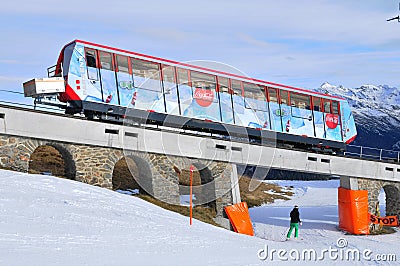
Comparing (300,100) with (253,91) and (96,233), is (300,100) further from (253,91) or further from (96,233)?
(96,233)

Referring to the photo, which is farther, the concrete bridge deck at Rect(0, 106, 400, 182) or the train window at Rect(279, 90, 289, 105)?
the train window at Rect(279, 90, 289, 105)

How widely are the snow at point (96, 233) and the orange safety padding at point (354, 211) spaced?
227 inches

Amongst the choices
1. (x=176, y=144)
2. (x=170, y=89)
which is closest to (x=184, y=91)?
(x=170, y=89)

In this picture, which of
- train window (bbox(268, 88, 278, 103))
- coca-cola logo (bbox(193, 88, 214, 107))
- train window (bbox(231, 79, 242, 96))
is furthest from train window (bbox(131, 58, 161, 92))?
train window (bbox(268, 88, 278, 103))

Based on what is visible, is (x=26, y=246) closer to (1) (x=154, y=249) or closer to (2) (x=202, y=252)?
(1) (x=154, y=249)

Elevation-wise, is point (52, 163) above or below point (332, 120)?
below

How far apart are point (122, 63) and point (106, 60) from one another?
669 mm

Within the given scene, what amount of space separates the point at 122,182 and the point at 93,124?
7205 mm

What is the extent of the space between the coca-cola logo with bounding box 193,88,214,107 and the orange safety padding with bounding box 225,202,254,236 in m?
4.49

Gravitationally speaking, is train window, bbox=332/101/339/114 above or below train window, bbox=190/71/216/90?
below

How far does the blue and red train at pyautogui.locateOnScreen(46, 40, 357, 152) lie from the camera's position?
18.9 m

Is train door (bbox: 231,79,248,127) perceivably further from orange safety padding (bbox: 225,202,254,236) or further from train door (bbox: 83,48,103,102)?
train door (bbox: 83,48,103,102)

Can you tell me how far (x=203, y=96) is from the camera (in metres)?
21.5

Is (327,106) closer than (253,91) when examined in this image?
No
